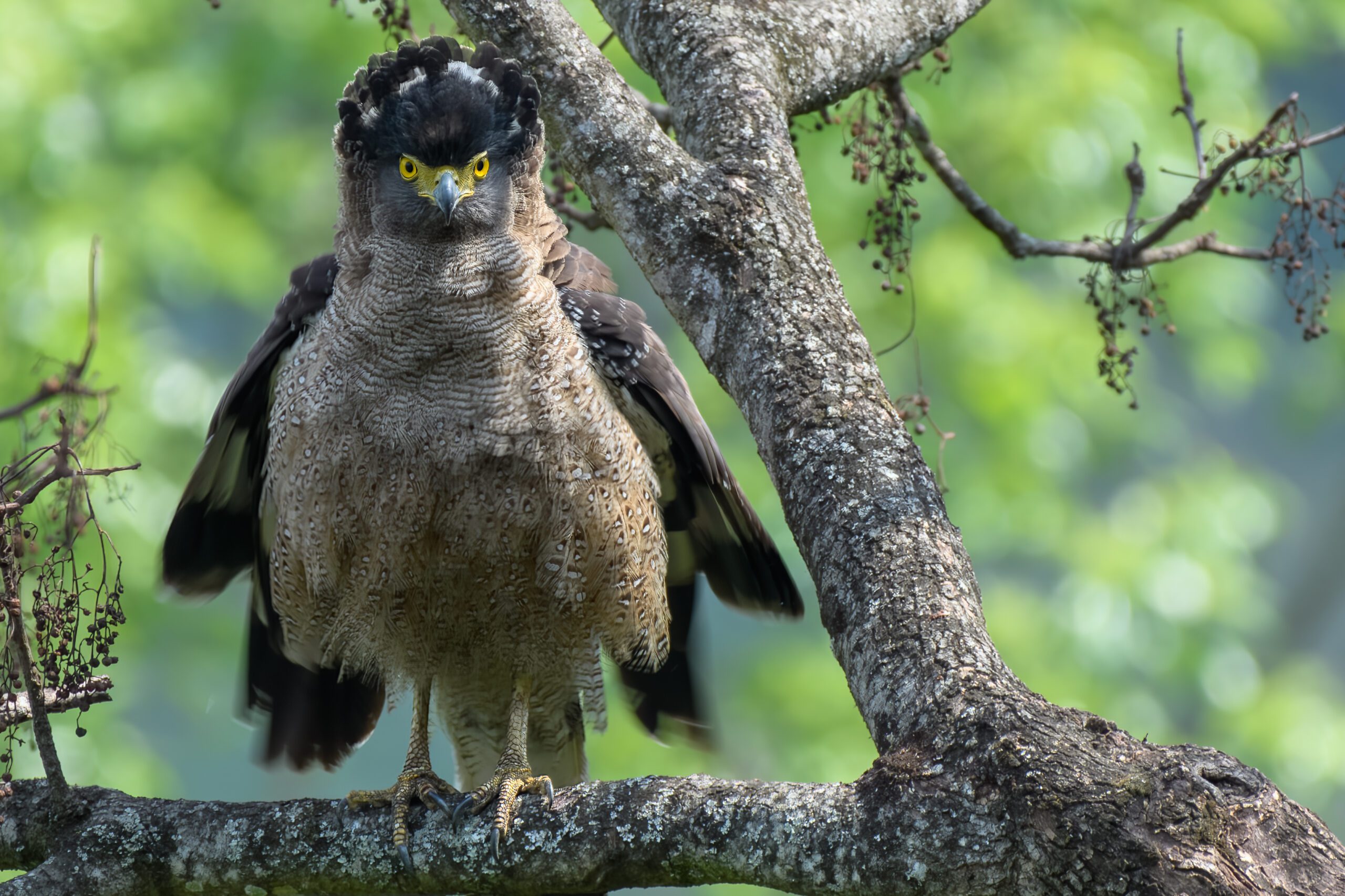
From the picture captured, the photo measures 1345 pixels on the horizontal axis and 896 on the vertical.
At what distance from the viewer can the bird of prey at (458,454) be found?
11.3ft

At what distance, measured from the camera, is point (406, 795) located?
3256 millimetres

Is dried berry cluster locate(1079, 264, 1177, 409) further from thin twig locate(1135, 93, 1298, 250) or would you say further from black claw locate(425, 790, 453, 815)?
black claw locate(425, 790, 453, 815)

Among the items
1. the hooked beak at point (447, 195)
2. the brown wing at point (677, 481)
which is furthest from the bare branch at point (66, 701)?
the brown wing at point (677, 481)

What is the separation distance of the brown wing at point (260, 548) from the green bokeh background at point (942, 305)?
2.92m

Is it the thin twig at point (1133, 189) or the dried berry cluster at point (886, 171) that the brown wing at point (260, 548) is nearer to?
the dried berry cluster at point (886, 171)

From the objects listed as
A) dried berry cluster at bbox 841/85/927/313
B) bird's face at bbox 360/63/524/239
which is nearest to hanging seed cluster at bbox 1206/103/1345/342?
dried berry cluster at bbox 841/85/927/313

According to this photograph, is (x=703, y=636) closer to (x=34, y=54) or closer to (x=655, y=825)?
(x=655, y=825)

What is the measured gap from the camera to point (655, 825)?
7.75 feet

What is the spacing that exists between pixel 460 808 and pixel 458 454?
0.94 metres

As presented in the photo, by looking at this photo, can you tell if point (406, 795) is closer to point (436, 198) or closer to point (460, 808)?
point (460, 808)

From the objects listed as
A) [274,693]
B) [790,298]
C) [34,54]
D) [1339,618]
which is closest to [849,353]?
[790,298]

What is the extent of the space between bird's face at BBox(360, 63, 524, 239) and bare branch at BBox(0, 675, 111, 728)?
1521mm

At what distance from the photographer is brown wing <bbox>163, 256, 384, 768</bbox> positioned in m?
3.88

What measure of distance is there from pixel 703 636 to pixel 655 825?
2.08 metres
